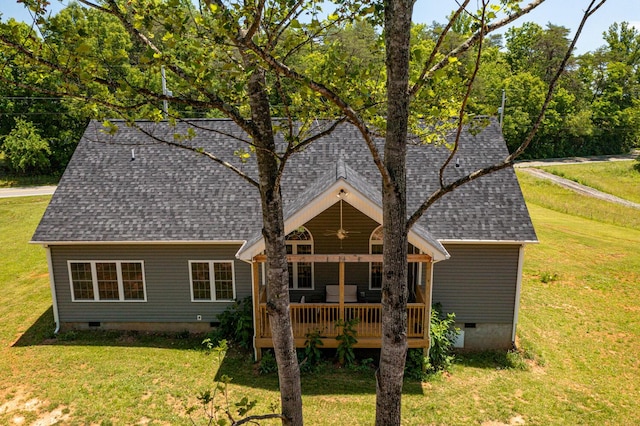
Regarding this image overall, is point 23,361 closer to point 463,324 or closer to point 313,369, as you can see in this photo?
point 313,369

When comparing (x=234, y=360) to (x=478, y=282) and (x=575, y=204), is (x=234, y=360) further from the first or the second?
(x=575, y=204)

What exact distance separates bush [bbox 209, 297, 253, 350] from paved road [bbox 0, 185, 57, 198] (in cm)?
2857

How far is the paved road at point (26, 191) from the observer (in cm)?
3562

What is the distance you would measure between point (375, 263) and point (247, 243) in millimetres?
4031

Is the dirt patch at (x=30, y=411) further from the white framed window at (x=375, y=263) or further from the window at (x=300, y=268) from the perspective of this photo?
the white framed window at (x=375, y=263)

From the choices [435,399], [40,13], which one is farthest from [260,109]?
[435,399]

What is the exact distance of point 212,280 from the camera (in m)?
14.1

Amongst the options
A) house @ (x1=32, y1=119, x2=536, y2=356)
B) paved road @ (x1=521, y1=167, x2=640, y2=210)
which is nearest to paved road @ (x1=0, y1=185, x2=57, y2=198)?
house @ (x1=32, y1=119, x2=536, y2=356)

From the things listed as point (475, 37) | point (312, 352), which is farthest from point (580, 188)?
point (475, 37)

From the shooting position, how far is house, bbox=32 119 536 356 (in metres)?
13.3

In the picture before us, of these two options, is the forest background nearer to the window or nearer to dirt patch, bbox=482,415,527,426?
the window

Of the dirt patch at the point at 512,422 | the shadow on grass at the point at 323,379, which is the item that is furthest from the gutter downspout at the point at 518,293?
the shadow on grass at the point at 323,379

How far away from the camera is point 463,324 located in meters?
13.7

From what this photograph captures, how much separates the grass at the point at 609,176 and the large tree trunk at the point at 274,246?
4308cm
